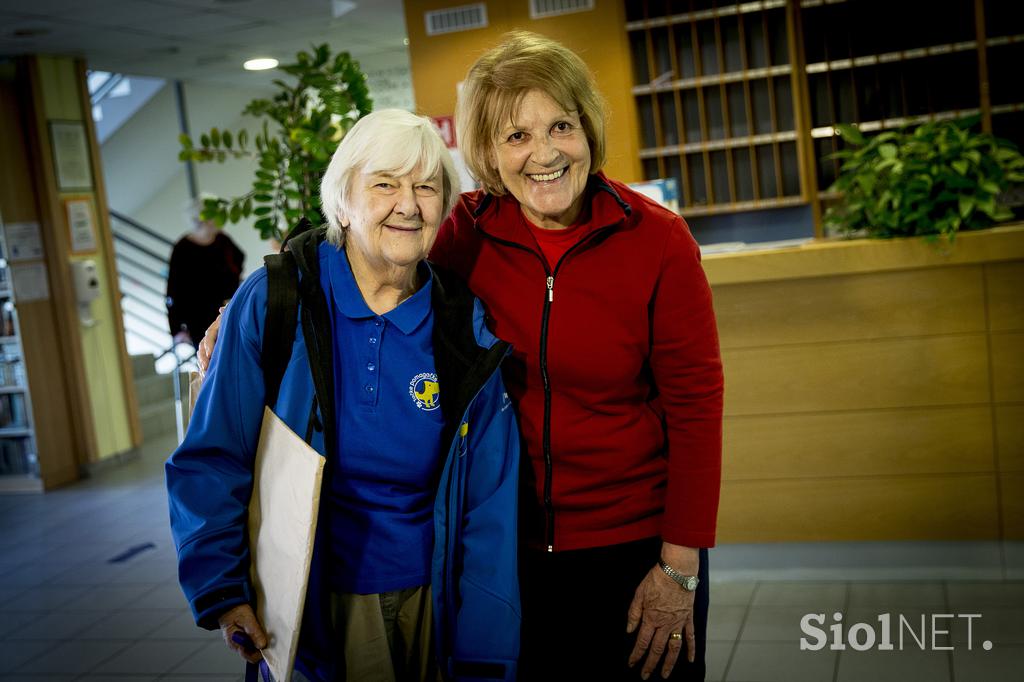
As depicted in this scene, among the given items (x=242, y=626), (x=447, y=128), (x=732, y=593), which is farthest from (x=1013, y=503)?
(x=447, y=128)

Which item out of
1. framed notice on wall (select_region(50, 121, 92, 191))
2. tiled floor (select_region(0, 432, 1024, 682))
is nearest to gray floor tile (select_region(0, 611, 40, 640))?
tiled floor (select_region(0, 432, 1024, 682))

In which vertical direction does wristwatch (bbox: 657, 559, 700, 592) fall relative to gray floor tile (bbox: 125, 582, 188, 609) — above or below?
above

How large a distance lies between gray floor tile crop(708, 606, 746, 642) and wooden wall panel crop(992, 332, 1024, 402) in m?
1.34

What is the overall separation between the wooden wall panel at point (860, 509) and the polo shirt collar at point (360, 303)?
2621 mm

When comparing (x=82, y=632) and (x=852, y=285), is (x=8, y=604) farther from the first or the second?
(x=852, y=285)

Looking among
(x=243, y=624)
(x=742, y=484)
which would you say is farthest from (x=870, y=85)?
(x=243, y=624)

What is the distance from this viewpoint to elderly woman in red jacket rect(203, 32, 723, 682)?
1.79m

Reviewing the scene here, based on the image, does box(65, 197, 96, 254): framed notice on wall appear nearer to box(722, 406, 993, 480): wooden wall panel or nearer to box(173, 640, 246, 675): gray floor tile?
box(173, 640, 246, 675): gray floor tile

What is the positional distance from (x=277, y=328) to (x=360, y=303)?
16 cm

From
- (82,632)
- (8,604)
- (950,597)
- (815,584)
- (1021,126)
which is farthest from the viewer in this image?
(1021,126)

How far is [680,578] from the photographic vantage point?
1.83 m

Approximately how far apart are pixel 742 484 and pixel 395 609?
258 centimetres

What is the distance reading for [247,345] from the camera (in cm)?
168

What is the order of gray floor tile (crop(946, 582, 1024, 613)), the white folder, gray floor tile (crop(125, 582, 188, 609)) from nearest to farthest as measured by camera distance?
1. the white folder
2. gray floor tile (crop(946, 582, 1024, 613))
3. gray floor tile (crop(125, 582, 188, 609))
